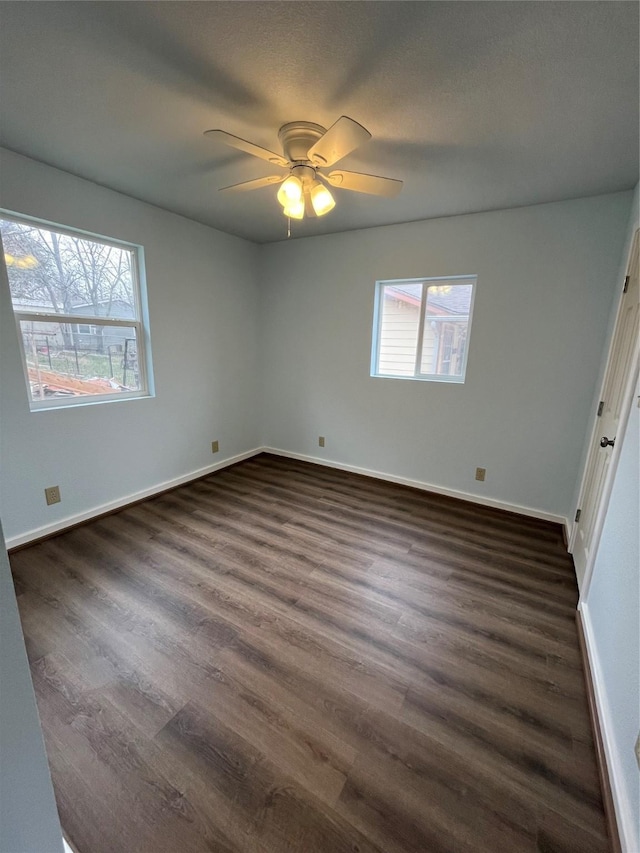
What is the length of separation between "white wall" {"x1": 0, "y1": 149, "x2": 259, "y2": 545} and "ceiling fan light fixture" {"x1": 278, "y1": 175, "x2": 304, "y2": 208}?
1.62 metres

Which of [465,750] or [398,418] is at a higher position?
[398,418]

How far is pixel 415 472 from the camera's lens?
345 centimetres

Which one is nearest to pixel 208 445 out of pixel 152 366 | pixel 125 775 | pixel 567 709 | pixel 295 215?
pixel 152 366

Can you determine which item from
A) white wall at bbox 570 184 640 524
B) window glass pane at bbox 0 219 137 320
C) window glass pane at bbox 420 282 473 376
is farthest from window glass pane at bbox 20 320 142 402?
white wall at bbox 570 184 640 524

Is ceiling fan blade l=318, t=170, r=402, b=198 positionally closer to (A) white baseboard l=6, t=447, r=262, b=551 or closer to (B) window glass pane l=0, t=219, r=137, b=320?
(B) window glass pane l=0, t=219, r=137, b=320

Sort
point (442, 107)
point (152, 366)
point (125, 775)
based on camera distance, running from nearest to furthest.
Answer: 1. point (125, 775)
2. point (442, 107)
3. point (152, 366)

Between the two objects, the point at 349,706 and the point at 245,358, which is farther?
the point at 245,358

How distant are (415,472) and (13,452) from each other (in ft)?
10.5

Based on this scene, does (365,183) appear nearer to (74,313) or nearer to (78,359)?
(74,313)

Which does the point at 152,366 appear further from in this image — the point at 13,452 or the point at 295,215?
the point at 295,215

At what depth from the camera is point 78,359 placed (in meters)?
2.61

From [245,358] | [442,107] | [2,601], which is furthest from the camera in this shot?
[245,358]

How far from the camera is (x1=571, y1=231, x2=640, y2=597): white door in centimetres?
182

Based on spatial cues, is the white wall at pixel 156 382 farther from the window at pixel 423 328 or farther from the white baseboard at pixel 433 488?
the window at pixel 423 328
